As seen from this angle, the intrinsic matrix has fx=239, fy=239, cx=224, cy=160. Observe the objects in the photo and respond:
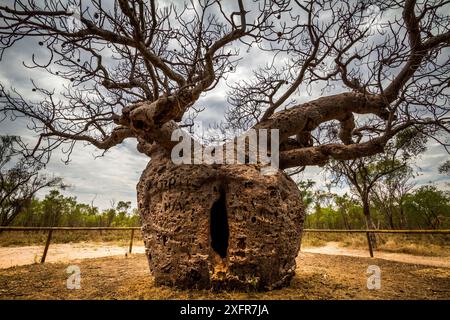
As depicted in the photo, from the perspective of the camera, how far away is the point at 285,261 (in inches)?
144

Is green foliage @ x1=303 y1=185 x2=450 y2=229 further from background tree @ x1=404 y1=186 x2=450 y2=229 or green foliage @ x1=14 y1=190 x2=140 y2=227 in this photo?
green foliage @ x1=14 y1=190 x2=140 y2=227

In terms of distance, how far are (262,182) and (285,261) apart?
4.10ft

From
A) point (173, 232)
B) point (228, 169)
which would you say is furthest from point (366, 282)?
point (173, 232)

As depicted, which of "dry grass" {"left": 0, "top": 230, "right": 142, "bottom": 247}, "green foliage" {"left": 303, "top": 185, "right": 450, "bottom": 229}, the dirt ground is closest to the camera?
the dirt ground

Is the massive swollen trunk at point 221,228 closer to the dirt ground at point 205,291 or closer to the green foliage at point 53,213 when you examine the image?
the dirt ground at point 205,291

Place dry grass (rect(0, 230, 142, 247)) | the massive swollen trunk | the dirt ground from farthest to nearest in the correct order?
dry grass (rect(0, 230, 142, 247)) < the massive swollen trunk < the dirt ground

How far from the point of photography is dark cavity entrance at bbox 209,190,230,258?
12.9 ft

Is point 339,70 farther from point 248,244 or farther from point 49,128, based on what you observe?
point 49,128

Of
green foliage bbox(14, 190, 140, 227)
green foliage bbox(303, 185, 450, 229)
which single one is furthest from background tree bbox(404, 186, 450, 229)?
green foliage bbox(14, 190, 140, 227)

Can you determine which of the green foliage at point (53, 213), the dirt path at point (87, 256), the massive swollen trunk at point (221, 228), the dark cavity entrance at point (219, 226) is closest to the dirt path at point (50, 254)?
the dirt path at point (87, 256)

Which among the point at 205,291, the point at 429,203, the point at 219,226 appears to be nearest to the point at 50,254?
the point at 219,226

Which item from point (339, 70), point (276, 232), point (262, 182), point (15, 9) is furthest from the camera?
point (339, 70)

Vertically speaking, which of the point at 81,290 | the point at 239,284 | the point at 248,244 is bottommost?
the point at 81,290
